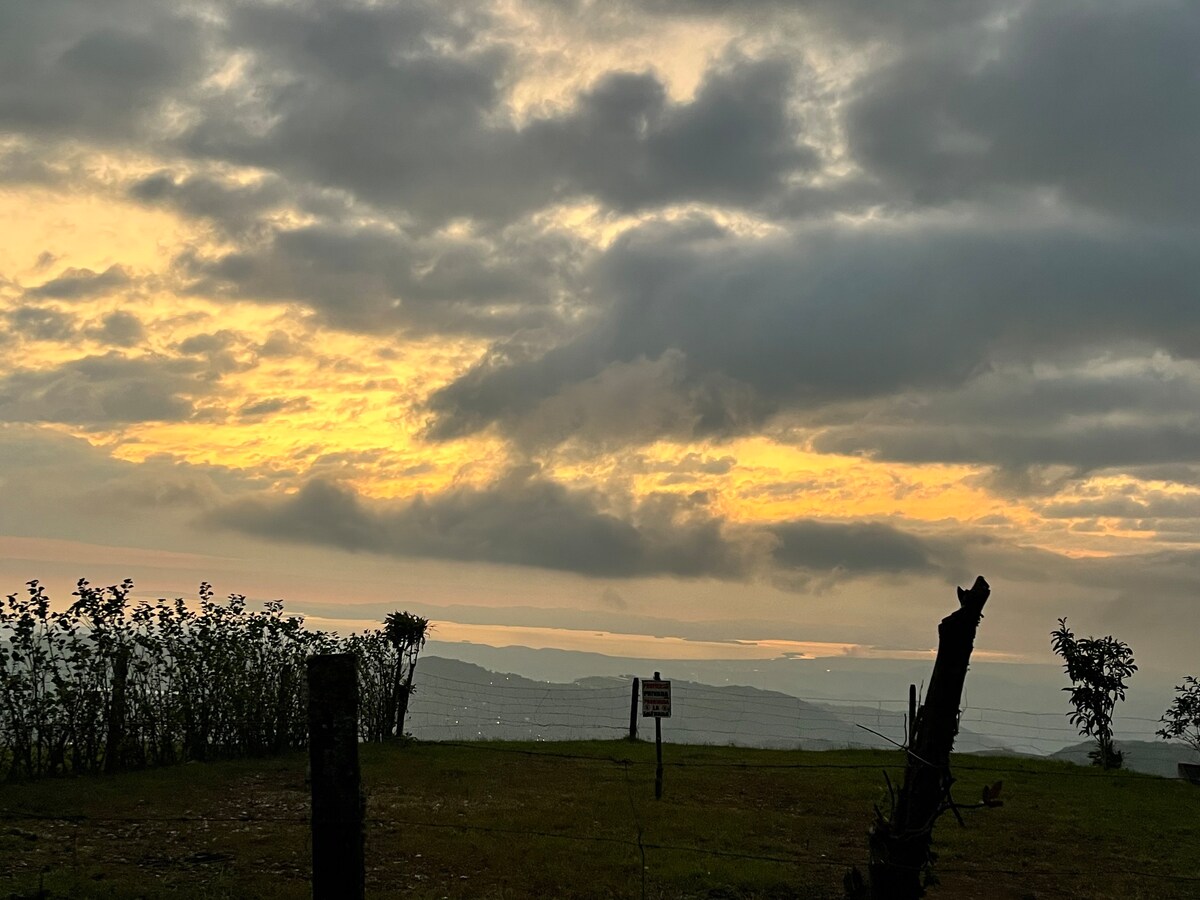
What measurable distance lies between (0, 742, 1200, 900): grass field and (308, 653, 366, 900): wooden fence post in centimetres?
660

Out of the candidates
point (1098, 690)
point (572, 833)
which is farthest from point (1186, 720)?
point (572, 833)

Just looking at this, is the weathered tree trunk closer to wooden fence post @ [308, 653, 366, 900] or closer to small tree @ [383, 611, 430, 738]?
wooden fence post @ [308, 653, 366, 900]

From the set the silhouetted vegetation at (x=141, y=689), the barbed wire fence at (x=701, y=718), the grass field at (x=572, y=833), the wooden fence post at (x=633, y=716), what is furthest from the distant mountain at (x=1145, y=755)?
the silhouetted vegetation at (x=141, y=689)

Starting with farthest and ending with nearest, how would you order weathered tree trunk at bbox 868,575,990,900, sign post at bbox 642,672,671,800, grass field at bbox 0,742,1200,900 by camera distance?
sign post at bbox 642,672,671,800 → grass field at bbox 0,742,1200,900 → weathered tree trunk at bbox 868,575,990,900

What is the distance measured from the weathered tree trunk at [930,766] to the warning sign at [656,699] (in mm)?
13279

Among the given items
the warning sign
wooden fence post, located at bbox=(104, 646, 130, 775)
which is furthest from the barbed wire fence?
wooden fence post, located at bbox=(104, 646, 130, 775)

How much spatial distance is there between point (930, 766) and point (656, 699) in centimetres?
1402

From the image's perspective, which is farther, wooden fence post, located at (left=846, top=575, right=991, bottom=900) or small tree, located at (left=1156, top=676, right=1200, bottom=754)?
small tree, located at (left=1156, top=676, right=1200, bottom=754)

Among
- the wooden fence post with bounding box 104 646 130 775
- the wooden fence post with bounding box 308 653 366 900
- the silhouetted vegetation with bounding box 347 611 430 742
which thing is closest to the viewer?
the wooden fence post with bounding box 308 653 366 900

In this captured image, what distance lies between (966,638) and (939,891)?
905 centimetres

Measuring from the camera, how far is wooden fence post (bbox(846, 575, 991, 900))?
7090 mm

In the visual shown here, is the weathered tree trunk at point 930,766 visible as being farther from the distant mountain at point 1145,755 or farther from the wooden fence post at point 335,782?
the distant mountain at point 1145,755

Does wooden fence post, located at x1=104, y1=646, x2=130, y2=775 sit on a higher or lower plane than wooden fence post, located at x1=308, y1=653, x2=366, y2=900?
lower

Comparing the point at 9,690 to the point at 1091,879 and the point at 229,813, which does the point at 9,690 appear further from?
the point at 1091,879
